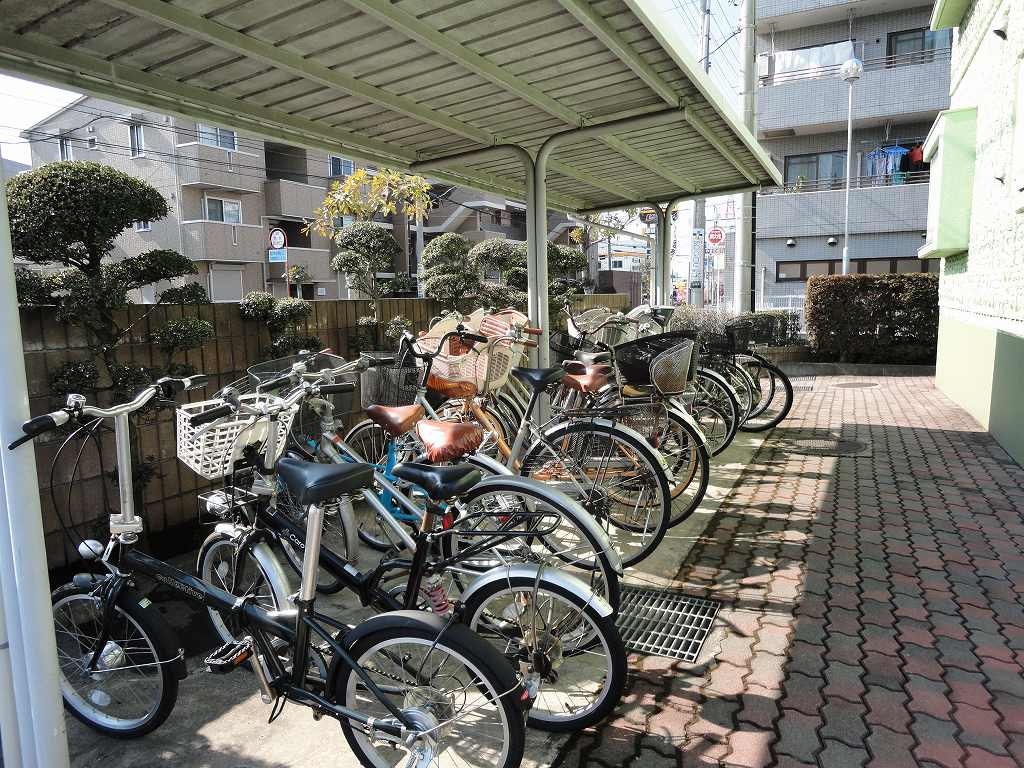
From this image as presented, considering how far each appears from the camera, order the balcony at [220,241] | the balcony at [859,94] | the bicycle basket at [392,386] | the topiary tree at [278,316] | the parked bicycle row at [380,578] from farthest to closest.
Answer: the balcony at [220,241], the balcony at [859,94], the topiary tree at [278,316], the bicycle basket at [392,386], the parked bicycle row at [380,578]

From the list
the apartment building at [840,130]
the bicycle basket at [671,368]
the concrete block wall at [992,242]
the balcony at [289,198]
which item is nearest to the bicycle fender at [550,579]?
the bicycle basket at [671,368]

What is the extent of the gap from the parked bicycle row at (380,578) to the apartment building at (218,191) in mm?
17633

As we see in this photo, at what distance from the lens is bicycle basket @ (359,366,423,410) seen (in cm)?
459

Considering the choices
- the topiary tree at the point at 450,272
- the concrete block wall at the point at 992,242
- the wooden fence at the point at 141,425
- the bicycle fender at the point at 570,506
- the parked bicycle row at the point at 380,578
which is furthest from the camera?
the topiary tree at the point at 450,272

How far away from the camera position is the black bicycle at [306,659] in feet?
6.72

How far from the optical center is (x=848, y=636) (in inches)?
126

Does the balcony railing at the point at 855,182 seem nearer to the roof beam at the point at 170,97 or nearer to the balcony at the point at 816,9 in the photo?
the balcony at the point at 816,9

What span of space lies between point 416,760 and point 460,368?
95.7 inches

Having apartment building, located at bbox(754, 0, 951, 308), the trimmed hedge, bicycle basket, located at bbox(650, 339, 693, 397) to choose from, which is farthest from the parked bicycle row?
Answer: apartment building, located at bbox(754, 0, 951, 308)

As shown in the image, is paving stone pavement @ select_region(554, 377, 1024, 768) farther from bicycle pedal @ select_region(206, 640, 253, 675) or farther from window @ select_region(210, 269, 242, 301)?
window @ select_region(210, 269, 242, 301)

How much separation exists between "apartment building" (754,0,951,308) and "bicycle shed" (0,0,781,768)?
16.3 meters

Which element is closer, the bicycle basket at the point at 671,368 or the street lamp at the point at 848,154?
the bicycle basket at the point at 671,368

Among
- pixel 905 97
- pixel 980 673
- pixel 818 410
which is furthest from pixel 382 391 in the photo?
pixel 905 97

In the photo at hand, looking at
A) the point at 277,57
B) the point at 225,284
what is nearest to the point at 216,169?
the point at 225,284
